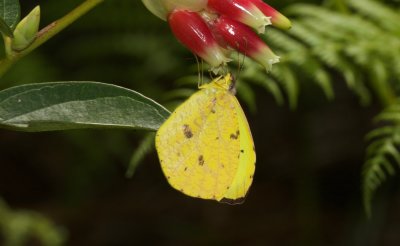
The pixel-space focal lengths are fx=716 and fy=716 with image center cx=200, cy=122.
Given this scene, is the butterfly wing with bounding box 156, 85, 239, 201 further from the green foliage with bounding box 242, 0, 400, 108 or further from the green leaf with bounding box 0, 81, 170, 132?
the green foliage with bounding box 242, 0, 400, 108

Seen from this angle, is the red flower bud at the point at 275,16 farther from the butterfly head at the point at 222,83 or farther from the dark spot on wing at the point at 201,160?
the dark spot on wing at the point at 201,160

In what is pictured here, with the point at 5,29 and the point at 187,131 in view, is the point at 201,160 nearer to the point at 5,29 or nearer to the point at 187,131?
the point at 187,131

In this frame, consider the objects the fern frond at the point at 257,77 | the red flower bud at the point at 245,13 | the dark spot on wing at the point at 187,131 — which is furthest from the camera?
the fern frond at the point at 257,77

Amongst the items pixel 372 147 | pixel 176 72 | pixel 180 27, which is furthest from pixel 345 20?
pixel 180 27

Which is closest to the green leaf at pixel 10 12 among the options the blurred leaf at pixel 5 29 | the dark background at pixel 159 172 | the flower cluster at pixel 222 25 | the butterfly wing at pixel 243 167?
the blurred leaf at pixel 5 29

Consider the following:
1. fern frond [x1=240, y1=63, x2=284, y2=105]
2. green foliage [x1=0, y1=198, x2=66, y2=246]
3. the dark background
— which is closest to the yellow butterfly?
fern frond [x1=240, y1=63, x2=284, y2=105]

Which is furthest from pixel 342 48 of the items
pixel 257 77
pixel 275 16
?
pixel 275 16
